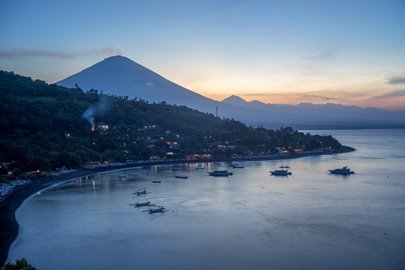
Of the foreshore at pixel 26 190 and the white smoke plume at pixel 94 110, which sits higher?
the white smoke plume at pixel 94 110

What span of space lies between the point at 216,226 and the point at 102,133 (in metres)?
19.9

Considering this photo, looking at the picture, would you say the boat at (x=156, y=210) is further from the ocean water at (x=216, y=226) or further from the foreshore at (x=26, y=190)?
the foreshore at (x=26, y=190)

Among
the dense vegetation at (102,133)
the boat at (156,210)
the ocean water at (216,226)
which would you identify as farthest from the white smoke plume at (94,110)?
the boat at (156,210)

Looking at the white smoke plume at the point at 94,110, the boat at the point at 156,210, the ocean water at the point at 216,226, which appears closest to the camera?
the ocean water at the point at 216,226

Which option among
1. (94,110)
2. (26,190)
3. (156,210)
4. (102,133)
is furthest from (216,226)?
(94,110)

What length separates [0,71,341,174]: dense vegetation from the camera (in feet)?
68.4

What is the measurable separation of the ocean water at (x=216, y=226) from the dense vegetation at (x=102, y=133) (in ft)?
12.0

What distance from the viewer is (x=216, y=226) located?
1077cm

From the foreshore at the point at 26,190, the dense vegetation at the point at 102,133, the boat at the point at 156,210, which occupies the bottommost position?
the boat at the point at 156,210

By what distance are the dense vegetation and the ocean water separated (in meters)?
3.66

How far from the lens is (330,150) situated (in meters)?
36.1

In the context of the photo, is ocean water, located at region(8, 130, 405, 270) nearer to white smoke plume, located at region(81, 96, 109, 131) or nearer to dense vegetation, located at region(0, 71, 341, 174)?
dense vegetation, located at region(0, 71, 341, 174)

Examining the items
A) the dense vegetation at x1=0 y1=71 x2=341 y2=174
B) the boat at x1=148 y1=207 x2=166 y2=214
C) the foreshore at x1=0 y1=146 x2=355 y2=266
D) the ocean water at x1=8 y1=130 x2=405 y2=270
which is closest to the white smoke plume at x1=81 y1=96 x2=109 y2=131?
the dense vegetation at x1=0 y1=71 x2=341 y2=174

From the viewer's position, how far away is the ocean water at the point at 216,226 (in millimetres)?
8289
